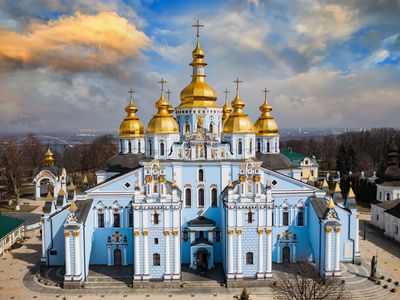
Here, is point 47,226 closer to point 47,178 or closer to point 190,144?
point 190,144

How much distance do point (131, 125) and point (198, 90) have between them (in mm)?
6319

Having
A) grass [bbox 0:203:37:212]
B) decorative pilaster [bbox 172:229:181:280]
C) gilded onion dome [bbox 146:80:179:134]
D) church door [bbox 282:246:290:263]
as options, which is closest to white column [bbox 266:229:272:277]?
church door [bbox 282:246:290:263]

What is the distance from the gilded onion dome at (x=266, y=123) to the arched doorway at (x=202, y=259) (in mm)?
9923

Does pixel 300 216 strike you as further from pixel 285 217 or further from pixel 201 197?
pixel 201 197

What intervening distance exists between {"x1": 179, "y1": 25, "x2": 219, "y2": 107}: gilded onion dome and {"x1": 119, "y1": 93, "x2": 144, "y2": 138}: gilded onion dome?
190 inches

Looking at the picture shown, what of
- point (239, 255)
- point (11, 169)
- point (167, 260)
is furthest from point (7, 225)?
point (239, 255)

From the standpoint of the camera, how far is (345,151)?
48.7 m

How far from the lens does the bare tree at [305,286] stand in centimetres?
1489

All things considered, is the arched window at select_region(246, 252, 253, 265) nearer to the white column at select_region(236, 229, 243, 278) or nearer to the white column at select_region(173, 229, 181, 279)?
the white column at select_region(236, 229, 243, 278)

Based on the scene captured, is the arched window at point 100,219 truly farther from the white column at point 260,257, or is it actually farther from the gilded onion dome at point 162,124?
the white column at point 260,257

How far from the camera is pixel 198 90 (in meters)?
22.9

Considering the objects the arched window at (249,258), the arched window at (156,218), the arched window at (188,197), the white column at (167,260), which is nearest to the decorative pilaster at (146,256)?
the arched window at (156,218)

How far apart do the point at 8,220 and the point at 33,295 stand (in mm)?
10530

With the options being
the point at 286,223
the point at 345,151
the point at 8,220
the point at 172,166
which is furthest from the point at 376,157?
the point at 8,220
